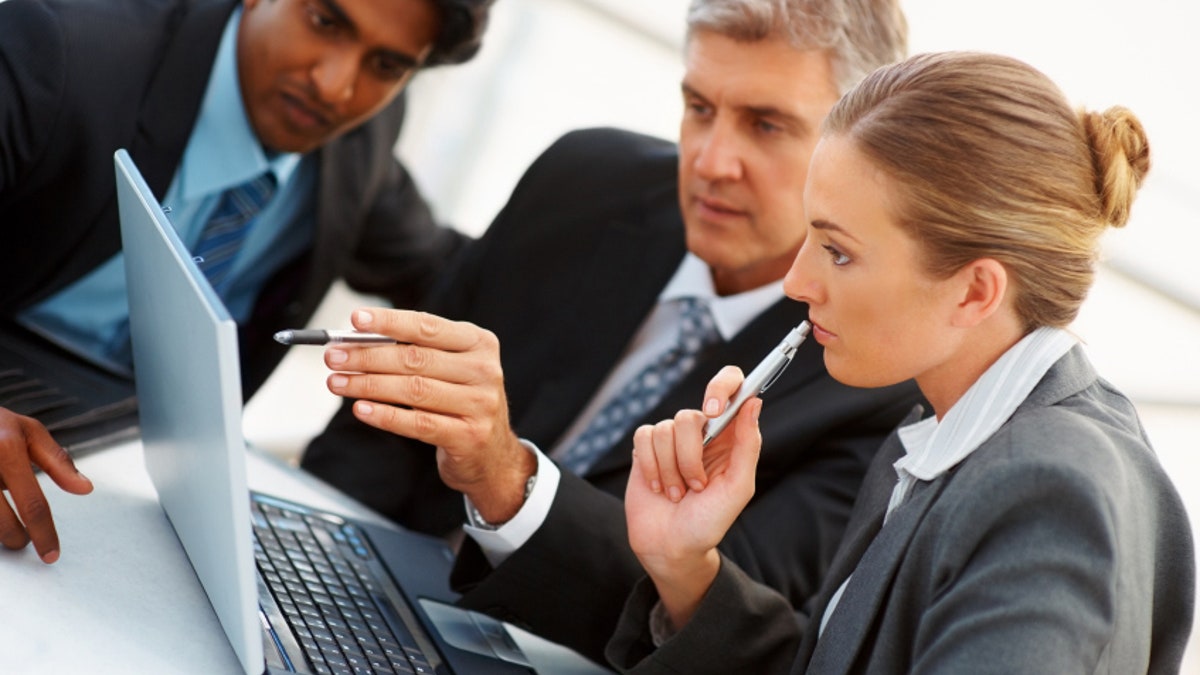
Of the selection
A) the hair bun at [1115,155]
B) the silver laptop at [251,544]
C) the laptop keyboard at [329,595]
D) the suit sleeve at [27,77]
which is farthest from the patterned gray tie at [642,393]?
the suit sleeve at [27,77]

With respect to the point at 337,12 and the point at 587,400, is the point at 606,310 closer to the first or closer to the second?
the point at 587,400

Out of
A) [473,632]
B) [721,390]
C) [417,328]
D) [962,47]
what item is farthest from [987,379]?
[962,47]

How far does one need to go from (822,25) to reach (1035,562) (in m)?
0.89

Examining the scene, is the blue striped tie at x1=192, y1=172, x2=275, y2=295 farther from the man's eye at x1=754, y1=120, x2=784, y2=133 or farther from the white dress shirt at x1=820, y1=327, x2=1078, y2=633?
the white dress shirt at x1=820, y1=327, x2=1078, y2=633

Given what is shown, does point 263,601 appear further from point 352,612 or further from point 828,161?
point 828,161

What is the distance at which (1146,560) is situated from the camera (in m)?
0.90

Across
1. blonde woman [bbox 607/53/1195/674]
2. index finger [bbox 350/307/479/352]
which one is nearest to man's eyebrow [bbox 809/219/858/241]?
blonde woman [bbox 607/53/1195/674]

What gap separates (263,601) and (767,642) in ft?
1.62

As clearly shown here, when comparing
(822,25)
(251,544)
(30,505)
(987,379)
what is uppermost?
(822,25)

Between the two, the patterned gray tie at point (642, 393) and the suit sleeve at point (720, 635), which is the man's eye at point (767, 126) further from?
the suit sleeve at point (720, 635)

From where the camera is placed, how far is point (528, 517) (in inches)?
51.4

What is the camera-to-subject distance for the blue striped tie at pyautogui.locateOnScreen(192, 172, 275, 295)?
1896 millimetres

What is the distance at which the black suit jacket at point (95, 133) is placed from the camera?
61.0 inches

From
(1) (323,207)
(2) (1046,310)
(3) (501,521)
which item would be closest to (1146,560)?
(2) (1046,310)
